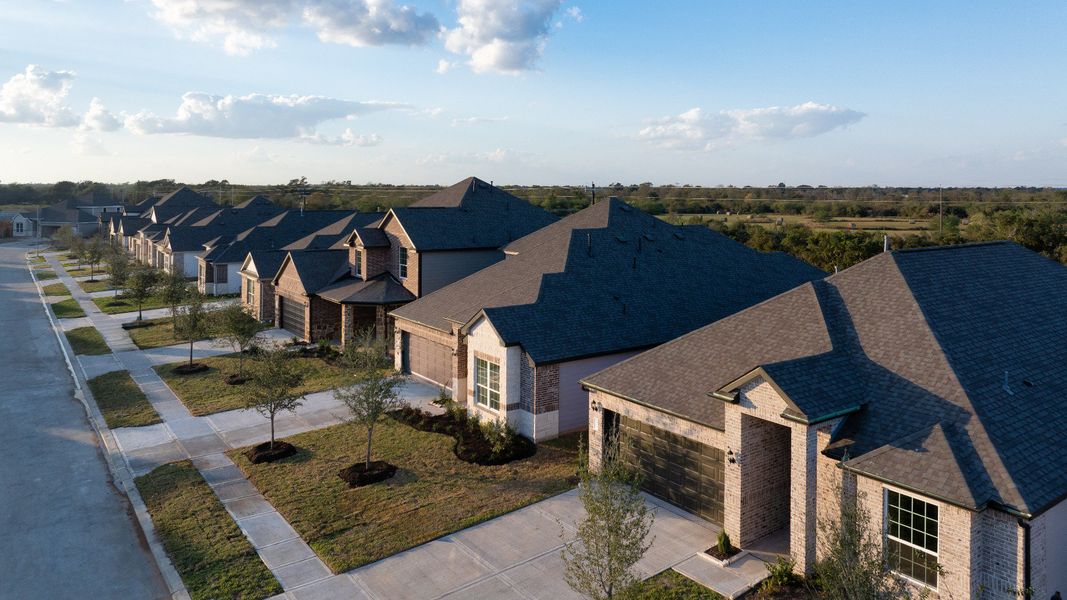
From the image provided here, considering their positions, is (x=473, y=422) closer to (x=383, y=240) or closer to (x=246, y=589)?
(x=246, y=589)

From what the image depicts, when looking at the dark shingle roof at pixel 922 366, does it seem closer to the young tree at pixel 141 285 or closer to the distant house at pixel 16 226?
the young tree at pixel 141 285

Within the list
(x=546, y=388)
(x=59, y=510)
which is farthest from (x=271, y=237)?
(x=546, y=388)

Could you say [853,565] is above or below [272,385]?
below

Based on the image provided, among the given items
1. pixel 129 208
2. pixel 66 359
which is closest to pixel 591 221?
pixel 66 359

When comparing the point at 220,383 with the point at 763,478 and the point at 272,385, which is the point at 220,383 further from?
the point at 763,478

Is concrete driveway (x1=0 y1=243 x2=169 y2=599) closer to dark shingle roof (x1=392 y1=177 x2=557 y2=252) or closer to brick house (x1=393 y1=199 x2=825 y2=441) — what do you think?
brick house (x1=393 y1=199 x2=825 y2=441)

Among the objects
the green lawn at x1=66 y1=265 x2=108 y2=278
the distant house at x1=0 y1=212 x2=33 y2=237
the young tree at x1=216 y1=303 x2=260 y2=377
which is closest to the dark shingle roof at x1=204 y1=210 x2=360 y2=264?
the young tree at x1=216 y1=303 x2=260 y2=377

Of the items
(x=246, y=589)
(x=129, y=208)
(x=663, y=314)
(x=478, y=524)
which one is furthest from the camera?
(x=129, y=208)
